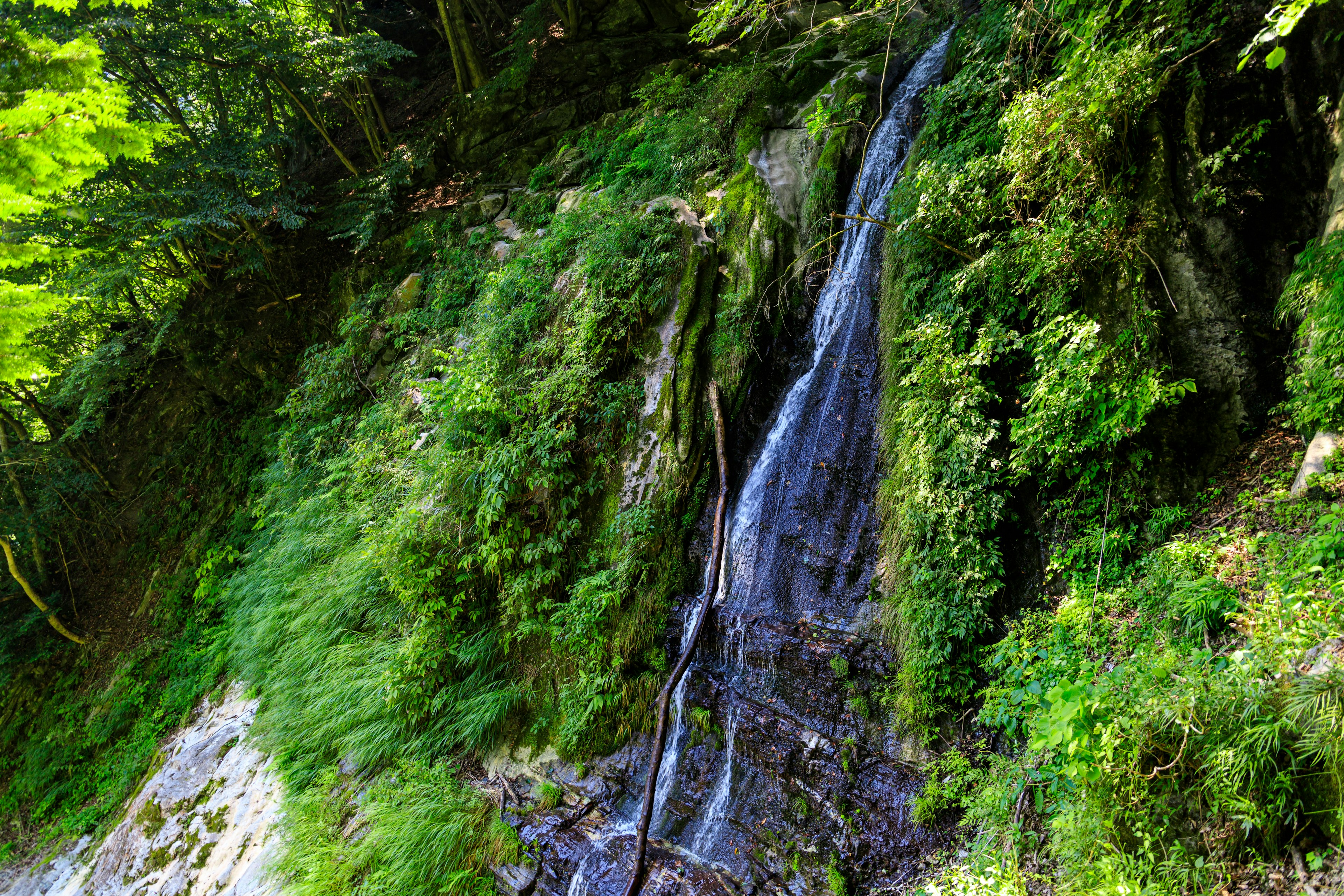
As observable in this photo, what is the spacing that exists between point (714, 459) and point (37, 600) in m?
12.2

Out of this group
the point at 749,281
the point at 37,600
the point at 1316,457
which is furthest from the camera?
the point at 37,600

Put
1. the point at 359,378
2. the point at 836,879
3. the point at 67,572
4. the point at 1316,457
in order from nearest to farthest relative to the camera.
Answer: the point at 1316,457
the point at 836,879
the point at 359,378
the point at 67,572

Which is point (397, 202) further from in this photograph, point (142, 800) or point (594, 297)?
point (142, 800)

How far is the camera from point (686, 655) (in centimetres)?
465

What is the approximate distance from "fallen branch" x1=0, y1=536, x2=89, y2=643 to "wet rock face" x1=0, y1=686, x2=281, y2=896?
3589 millimetres

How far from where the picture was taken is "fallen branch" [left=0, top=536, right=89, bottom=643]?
9398 millimetres

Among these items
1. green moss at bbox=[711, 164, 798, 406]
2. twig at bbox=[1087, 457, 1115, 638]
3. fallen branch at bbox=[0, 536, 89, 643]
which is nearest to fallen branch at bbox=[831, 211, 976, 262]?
green moss at bbox=[711, 164, 798, 406]

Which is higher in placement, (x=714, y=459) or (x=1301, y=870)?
(x=714, y=459)

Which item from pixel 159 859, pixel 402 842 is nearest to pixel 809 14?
pixel 402 842

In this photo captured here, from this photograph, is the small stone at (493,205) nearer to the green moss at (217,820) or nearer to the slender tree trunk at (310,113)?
the slender tree trunk at (310,113)

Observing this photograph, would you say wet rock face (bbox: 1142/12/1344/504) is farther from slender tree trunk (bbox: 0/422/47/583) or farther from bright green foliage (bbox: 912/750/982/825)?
slender tree trunk (bbox: 0/422/47/583)

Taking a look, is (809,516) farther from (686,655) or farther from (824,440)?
(686,655)

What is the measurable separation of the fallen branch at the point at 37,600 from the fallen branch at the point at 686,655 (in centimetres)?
1107

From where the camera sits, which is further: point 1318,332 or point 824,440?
point 824,440
